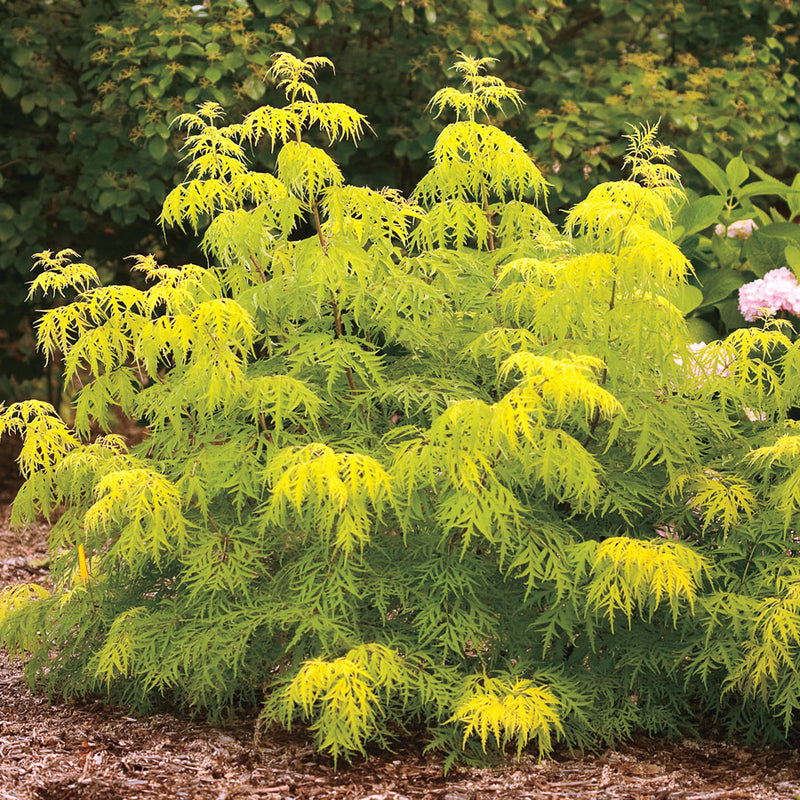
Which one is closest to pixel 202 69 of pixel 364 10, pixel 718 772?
pixel 364 10

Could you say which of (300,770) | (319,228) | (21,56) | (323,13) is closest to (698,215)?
(323,13)

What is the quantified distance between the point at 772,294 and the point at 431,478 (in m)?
2.01

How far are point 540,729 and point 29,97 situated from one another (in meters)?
3.87

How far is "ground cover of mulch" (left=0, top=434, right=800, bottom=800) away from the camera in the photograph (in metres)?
2.56

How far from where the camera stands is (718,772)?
2693 mm

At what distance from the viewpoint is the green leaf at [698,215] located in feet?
14.1

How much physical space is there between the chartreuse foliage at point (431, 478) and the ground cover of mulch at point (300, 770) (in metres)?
0.08

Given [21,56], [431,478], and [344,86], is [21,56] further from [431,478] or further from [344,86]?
[431,478]

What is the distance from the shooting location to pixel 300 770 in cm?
268

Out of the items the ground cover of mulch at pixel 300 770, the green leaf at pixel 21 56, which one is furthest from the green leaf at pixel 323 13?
the ground cover of mulch at pixel 300 770

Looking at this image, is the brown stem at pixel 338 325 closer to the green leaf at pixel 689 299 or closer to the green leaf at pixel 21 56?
the green leaf at pixel 689 299

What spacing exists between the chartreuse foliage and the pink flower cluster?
1.07 m

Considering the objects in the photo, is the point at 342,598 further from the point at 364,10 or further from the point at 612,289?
the point at 364,10

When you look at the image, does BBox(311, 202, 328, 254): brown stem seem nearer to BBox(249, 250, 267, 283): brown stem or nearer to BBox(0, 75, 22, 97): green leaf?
BBox(249, 250, 267, 283): brown stem
